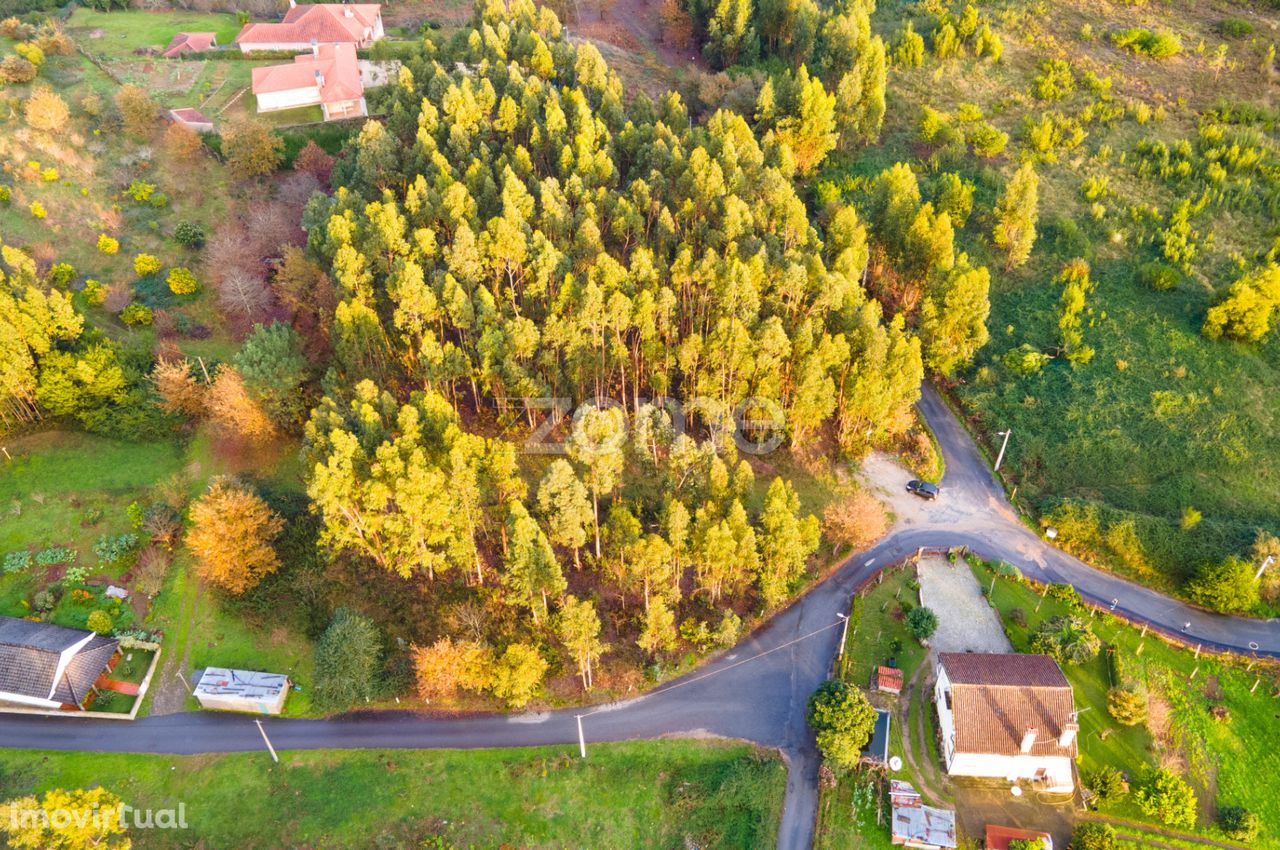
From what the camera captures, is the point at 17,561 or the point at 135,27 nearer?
the point at 17,561

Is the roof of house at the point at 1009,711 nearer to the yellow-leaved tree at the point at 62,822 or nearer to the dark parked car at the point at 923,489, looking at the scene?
the dark parked car at the point at 923,489

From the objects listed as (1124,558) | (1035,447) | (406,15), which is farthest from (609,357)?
(406,15)

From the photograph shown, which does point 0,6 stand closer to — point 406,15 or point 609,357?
point 406,15

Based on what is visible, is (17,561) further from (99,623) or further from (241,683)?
(241,683)

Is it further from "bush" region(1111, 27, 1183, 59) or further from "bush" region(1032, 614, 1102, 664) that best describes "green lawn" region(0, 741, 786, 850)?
"bush" region(1111, 27, 1183, 59)

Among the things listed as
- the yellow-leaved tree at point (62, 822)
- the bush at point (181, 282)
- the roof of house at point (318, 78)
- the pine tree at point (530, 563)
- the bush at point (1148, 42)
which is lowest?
the yellow-leaved tree at point (62, 822)

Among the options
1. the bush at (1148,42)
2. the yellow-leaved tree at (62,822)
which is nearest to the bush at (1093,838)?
the yellow-leaved tree at (62,822)

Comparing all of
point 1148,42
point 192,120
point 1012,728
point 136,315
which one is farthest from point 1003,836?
point 1148,42
